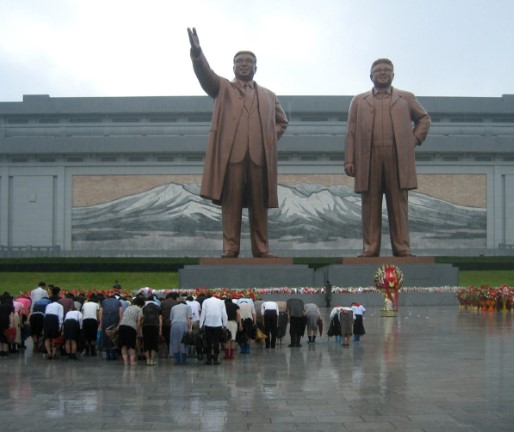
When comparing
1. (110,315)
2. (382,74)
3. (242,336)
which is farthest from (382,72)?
(110,315)

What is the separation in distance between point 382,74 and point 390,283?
5069 millimetres

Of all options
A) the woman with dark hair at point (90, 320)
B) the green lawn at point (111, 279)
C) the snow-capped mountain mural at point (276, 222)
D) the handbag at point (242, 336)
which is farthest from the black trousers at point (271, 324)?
the snow-capped mountain mural at point (276, 222)

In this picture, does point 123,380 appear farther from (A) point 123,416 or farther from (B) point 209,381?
(A) point 123,416

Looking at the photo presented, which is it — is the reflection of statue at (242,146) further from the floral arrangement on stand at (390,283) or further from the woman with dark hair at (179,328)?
the woman with dark hair at (179,328)

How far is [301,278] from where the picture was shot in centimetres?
1989

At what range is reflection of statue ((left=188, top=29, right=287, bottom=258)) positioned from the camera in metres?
18.7

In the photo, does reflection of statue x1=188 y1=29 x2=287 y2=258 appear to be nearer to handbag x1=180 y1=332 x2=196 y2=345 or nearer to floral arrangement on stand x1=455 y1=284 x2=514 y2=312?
floral arrangement on stand x1=455 y1=284 x2=514 y2=312

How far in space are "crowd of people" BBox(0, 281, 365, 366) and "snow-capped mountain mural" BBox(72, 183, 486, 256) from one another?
26.7 metres

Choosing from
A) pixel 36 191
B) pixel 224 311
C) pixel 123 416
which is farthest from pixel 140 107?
pixel 123 416

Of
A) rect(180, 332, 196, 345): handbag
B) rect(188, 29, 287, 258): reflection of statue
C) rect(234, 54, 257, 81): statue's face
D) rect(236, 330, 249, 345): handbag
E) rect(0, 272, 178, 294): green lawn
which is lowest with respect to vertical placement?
rect(0, 272, 178, 294): green lawn

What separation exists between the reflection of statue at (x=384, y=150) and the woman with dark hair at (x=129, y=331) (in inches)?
410

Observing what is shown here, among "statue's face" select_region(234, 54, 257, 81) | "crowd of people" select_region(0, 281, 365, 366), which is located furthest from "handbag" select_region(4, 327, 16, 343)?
"statue's face" select_region(234, 54, 257, 81)

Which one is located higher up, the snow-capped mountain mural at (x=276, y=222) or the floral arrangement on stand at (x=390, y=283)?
the snow-capped mountain mural at (x=276, y=222)

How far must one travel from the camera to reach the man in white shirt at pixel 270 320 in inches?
480
